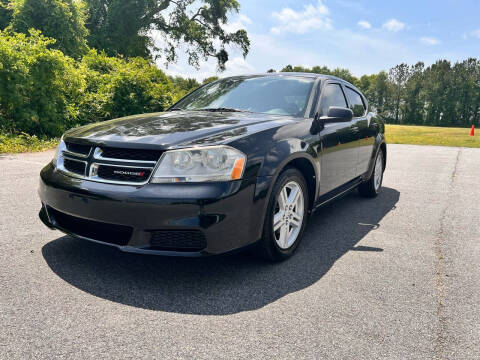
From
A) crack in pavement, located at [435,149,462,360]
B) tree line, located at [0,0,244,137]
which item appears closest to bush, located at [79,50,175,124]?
tree line, located at [0,0,244,137]

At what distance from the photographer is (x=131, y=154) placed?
265 centimetres

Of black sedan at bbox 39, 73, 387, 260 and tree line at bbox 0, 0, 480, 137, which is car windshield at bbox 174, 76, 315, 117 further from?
tree line at bbox 0, 0, 480, 137

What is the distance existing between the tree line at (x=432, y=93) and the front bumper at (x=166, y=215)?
8704 cm

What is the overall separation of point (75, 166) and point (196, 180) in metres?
0.99

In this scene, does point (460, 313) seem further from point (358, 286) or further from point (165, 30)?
point (165, 30)

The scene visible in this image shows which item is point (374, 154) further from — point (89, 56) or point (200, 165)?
point (89, 56)

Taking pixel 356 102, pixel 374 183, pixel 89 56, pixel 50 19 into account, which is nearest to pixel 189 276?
pixel 356 102

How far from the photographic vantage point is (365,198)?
19.1 feet

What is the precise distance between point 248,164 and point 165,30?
28.6 meters

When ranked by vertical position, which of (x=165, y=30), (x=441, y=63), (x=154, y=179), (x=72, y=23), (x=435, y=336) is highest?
(x=441, y=63)

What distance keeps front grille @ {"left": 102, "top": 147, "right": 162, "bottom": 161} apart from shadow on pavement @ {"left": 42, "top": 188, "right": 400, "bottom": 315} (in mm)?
→ 853

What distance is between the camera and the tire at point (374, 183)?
5.64 metres

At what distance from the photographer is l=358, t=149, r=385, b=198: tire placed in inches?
222

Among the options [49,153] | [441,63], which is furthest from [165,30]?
[441,63]
